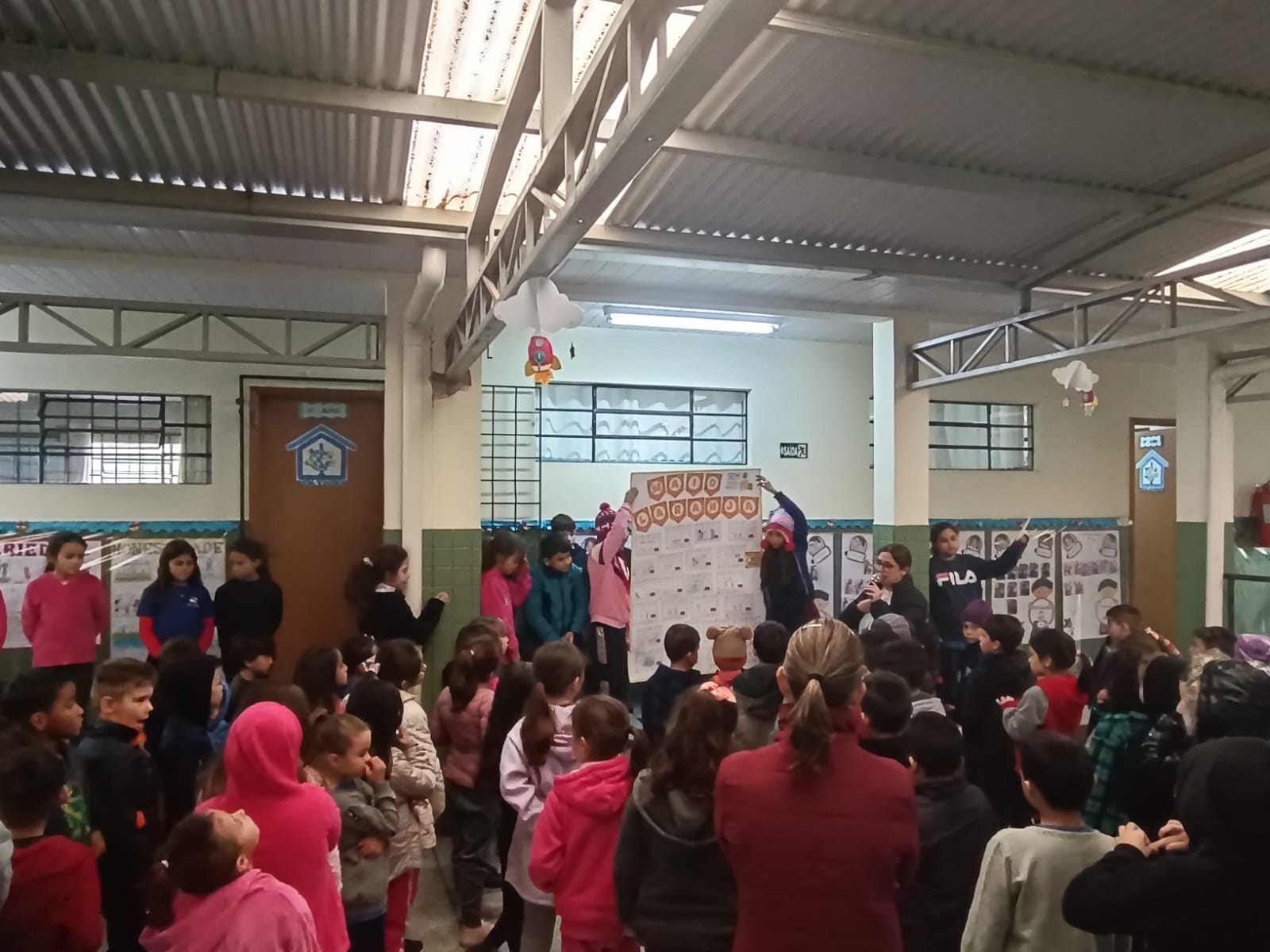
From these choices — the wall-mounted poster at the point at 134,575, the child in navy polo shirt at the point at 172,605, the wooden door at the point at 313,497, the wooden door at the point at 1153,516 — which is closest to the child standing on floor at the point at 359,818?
the child in navy polo shirt at the point at 172,605

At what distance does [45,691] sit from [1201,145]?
16.4 ft

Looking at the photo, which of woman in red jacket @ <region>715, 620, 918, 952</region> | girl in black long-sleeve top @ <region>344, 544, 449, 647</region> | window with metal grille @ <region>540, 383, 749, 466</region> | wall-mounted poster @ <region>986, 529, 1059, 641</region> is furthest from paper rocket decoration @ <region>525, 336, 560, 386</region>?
wall-mounted poster @ <region>986, 529, 1059, 641</region>

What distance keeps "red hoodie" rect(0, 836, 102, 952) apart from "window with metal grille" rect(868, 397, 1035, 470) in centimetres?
724

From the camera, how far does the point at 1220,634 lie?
3867mm

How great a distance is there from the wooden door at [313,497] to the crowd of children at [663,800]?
2747mm

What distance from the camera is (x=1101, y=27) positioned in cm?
294

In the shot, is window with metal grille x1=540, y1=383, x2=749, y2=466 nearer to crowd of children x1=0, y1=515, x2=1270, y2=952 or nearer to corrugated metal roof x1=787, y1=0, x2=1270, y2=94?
crowd of children x1=0, y1=515, x2=1270, y2=952

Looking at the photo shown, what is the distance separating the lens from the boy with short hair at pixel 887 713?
2.45 metres

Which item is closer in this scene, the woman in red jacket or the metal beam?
the metal beam

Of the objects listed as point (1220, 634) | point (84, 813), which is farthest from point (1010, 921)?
point (1220, 634)

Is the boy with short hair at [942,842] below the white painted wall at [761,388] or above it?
below

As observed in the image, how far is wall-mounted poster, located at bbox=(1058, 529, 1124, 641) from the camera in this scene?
7.69 metres

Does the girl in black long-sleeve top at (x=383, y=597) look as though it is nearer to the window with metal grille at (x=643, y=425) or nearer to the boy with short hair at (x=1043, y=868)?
the window with metal grille at (x=643, y=425)

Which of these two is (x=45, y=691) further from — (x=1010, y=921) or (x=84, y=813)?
(x=1010, y=921)
